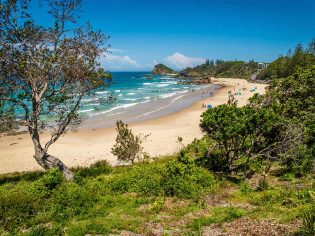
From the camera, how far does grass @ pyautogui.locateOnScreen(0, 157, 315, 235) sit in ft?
26.9

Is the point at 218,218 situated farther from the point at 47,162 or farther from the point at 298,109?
the point at 298,109

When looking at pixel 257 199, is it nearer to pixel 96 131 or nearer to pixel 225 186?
pixel 225 186

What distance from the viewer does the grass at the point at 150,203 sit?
8.19 meters

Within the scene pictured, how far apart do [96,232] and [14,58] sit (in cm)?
863

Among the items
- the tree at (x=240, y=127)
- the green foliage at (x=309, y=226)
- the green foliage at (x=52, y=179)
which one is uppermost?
the tree at (x=240, y=127)

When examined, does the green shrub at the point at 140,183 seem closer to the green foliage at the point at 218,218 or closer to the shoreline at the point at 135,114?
the green foliage at the point at 218,218

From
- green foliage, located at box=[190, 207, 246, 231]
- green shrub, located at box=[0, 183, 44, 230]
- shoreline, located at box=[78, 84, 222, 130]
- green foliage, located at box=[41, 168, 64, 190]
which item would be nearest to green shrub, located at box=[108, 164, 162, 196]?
green foliage, located at box=[41, 168, 64, 190]

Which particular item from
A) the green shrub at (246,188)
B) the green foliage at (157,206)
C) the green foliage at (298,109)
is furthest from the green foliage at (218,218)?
the green foliage at (298,109)

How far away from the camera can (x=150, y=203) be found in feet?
32.8

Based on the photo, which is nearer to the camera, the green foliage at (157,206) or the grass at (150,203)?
the grass at (150,203)

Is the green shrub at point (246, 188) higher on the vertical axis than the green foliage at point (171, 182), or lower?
lower

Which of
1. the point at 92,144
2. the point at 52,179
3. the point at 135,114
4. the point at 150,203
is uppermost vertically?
the point at 52,179

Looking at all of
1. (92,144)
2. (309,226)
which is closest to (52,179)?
(309,226)

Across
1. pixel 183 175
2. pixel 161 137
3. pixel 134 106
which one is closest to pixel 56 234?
pixel 183 175
